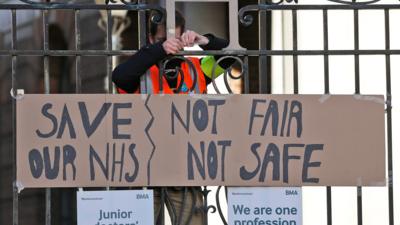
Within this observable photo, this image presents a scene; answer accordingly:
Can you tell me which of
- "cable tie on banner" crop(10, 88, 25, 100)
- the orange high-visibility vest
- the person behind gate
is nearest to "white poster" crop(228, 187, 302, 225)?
the person behind gate

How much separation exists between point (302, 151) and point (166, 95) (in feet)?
2.60

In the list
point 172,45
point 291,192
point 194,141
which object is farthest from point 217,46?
point 291,192

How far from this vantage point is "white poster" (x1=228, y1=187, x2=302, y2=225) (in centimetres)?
559

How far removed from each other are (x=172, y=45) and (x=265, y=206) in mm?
998

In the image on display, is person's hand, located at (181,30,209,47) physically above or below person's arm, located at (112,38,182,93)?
above

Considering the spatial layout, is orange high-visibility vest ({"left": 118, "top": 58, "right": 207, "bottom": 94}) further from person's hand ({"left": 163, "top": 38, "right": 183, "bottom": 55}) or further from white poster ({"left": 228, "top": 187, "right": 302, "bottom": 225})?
white poster ({"left": 228, "top": 187, "right": 302, "bottom": 225})

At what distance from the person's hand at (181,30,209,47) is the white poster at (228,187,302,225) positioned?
807 mm

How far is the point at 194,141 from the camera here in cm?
556

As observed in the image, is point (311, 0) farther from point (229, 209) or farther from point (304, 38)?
point (229, 209)

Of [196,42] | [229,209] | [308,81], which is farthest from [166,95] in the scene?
[308,81]

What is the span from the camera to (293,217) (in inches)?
221

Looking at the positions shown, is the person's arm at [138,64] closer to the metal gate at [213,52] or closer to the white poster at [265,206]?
the metal gate at [213,52]

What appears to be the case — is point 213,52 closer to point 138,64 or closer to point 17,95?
point 138,64

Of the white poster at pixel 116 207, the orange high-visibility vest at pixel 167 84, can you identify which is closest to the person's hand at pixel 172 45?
the orange high-visibility vest at pixel 167 84
